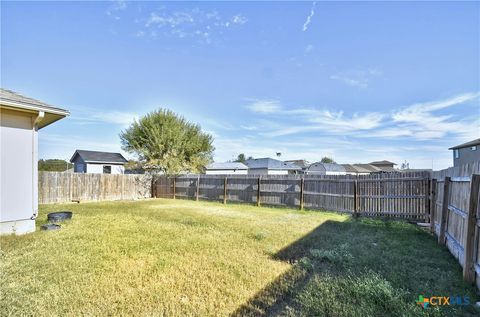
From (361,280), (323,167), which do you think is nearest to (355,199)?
(361,280)

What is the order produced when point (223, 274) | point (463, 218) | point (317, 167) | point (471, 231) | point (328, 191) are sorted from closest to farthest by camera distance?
1. point (471, 231)
2. point (223, 274)
3. point (463, 218)
4. point (328, 191)
5. point (317, 167)

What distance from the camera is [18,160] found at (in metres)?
5.45

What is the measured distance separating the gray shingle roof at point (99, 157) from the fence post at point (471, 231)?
26.2m

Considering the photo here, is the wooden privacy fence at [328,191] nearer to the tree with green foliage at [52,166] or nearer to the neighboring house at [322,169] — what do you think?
the tree with green foliage at [52,166]

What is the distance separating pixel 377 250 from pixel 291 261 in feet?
6.42

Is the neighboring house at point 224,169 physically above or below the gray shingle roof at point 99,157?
below

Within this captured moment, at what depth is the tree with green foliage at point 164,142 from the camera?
20.1 meters

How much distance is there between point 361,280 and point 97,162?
25.6 m

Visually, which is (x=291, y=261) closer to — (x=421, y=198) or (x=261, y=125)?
(x=421, y=198)

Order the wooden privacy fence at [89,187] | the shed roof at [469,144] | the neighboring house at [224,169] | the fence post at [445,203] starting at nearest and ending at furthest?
the fence post at [445,203] < the wooden privacy fence at [89,187] < the shed roof at [469,144] < the neighboring house at [224,169]

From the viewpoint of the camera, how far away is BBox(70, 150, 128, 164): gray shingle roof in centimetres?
2323

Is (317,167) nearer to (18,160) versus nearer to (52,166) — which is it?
(18,160)

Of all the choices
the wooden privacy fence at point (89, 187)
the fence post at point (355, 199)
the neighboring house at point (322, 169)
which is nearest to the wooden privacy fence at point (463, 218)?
the fence post at point (355, 199)

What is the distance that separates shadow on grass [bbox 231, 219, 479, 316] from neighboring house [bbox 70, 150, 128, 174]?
23879 millimetres
